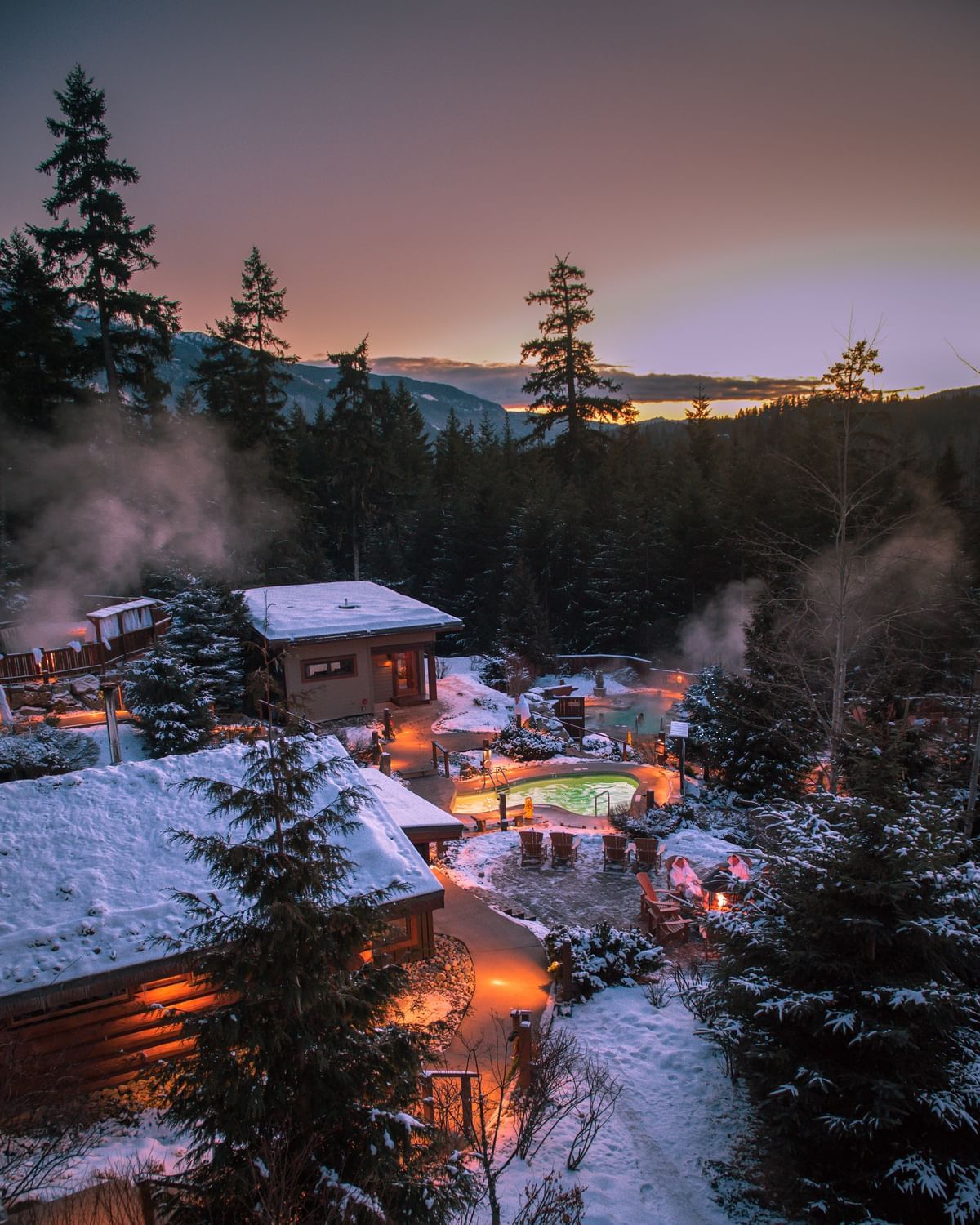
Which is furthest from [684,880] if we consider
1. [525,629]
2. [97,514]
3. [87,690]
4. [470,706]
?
[97,514]

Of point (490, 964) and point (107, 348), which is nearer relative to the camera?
point (490, 964)

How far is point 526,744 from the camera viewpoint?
64.2 ft

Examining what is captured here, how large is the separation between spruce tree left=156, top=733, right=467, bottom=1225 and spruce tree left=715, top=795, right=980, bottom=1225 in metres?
2.92

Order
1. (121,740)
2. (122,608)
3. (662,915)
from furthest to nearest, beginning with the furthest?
(122,608), (121,740), (662,915)

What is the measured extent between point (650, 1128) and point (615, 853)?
20.5 ft

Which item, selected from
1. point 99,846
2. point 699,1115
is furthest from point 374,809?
point 699,1115

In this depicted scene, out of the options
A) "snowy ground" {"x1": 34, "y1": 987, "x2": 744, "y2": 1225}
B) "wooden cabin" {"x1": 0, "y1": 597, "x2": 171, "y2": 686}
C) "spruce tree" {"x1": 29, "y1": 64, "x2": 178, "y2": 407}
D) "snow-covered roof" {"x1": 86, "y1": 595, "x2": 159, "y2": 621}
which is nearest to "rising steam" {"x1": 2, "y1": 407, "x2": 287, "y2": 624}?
"wooden cabin" {"x1": 0, "y1": 597, "x2": 171, "y2": 686}

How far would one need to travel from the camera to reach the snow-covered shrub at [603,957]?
9.28 metres

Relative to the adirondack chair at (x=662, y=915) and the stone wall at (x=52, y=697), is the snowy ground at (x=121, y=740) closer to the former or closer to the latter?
the stone wall at (x=52, y=697)

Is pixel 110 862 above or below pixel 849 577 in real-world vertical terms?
below

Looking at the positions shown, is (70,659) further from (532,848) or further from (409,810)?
(532,848)

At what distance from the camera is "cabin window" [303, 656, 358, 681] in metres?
20.8

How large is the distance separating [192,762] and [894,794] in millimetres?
8483

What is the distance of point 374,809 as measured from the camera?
9.53 meters
